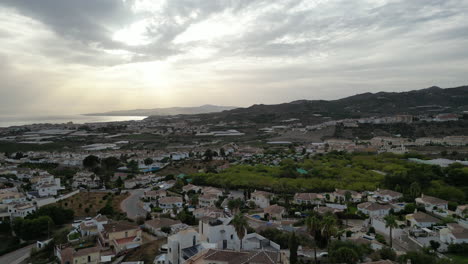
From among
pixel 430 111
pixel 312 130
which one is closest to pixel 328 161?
pixel 312 130

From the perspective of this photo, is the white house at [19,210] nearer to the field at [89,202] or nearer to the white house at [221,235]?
the field at [89,202]

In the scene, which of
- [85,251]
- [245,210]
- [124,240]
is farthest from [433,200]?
[85,251]

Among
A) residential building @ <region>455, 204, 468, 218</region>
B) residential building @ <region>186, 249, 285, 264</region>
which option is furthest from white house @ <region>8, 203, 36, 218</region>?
residential building @ <region>455, 204, 468, 218</region>

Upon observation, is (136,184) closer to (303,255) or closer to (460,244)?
(303,255)

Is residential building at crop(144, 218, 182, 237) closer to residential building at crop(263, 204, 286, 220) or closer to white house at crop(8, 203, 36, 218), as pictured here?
residential building at crop(263, 204, 286, 220)

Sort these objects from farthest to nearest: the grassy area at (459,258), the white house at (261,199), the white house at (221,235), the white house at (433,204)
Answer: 1. the white house at (261,199)
2. the white house at (433,204)
3. the grassy area at (459,258)
4. the white house at (221,235)

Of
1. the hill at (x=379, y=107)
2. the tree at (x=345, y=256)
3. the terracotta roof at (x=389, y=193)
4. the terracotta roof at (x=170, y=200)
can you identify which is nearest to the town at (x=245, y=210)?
the tree at (x=345, y=256)

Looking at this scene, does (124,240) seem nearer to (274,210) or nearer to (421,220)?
(274,210)
